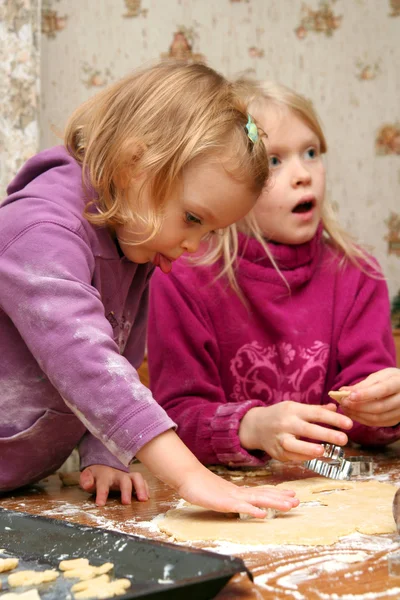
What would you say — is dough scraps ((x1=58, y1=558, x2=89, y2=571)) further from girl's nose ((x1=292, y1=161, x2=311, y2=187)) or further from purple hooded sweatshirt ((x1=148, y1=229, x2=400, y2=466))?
girl's nose ((x1=292, y1=161, x2=311, y2=187))

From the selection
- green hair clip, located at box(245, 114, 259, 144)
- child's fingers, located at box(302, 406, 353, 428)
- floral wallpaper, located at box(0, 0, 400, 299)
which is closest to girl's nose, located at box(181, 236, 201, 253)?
green hair clip, located at box(245, 114, 259, 144)

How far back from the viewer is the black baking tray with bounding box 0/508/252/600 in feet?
1.79

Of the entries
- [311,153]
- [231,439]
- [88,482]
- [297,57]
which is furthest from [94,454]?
[297,57]

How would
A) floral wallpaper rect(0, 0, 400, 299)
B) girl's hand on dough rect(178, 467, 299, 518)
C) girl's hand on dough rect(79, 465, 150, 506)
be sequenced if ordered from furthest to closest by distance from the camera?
floral wallpaper rect(0, 0, 400, 299), girl's hand on dough rect(79, 465, 150, 506), girl's hand on dough rect(178, 467, 299, 518)

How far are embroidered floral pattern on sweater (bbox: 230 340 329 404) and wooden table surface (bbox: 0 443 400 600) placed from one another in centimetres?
36

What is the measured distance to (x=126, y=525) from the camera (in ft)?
2.76

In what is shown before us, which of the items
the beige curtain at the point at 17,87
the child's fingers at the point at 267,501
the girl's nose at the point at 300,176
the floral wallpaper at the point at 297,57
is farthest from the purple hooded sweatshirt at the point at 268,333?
the floral wallpaper at the point at 297,57

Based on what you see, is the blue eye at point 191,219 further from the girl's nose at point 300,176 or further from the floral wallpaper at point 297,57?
the floral wallpaper at point 297,57

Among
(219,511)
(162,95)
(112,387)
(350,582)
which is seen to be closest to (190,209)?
(162,95)

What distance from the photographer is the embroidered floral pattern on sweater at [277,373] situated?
1351mm

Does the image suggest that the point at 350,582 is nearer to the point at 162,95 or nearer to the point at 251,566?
the point at 251,566

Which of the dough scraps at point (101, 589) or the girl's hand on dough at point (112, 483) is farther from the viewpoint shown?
the girl's hand on dough at point (112, 483)

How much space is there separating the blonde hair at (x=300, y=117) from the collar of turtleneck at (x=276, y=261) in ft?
0.05

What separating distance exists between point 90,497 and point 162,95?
53 cm
